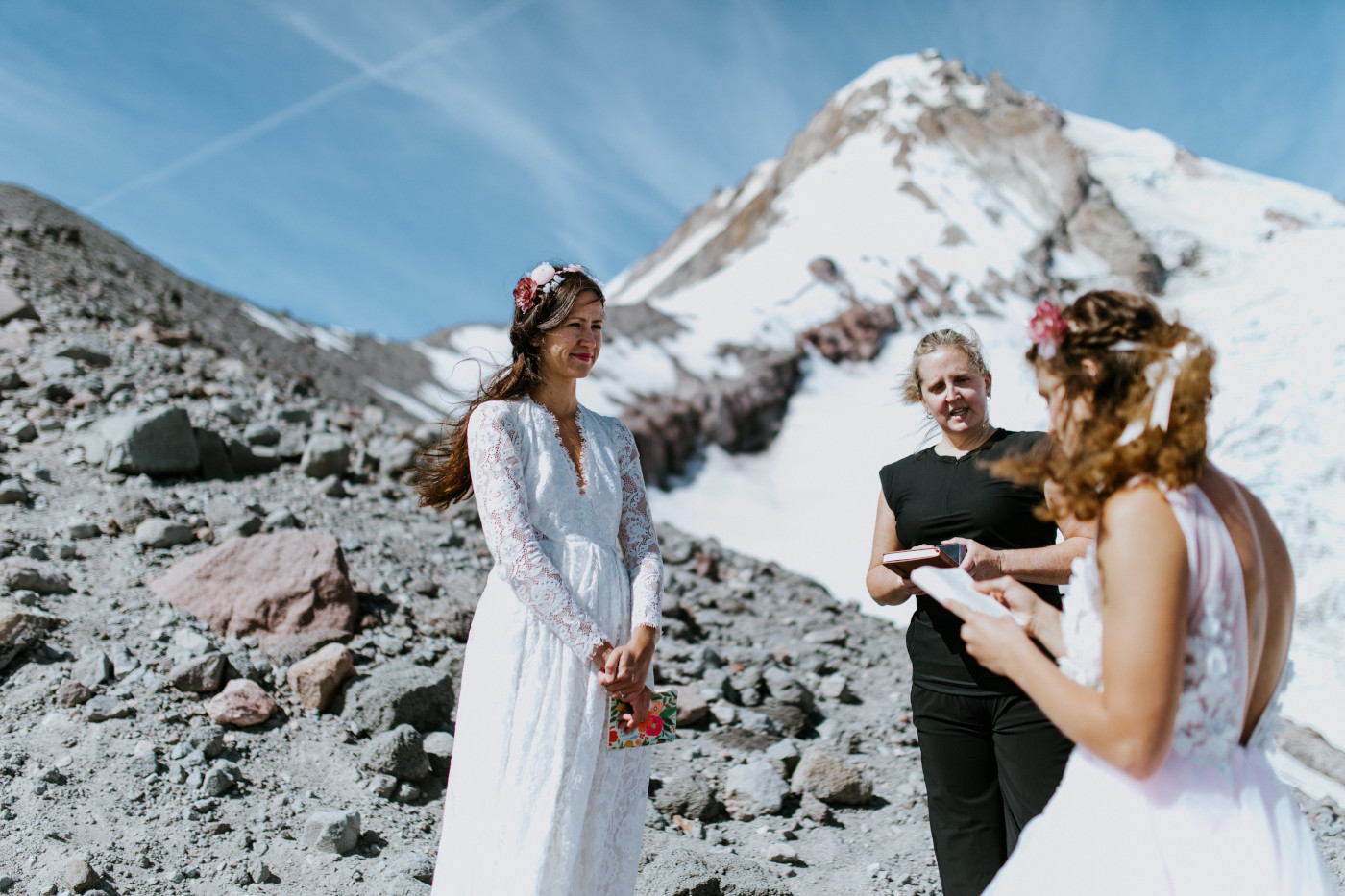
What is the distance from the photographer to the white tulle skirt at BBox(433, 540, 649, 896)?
1.96m

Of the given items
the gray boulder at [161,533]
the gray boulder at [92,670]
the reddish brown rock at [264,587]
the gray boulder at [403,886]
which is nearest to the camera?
the gray boulder at [403,886]

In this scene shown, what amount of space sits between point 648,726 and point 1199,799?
3.97 ft

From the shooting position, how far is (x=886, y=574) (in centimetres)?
235

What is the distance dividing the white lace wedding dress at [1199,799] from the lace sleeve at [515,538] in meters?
1.08

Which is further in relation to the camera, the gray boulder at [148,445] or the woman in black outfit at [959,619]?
the gray boulder at [148,445]

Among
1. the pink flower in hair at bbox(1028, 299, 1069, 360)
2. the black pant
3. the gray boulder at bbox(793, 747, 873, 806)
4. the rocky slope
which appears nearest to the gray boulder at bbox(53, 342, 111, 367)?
the rocky slope

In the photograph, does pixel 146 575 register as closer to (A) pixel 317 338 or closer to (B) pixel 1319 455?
(A) pixel 317 338

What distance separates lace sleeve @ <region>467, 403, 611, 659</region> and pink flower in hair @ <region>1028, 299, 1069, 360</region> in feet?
A: 3.90

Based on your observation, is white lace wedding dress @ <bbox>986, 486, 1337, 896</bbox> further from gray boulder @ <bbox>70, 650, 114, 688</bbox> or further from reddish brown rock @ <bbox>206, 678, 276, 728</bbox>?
gray boulder @ <bbox>70, 650, 114, 688</bbox>

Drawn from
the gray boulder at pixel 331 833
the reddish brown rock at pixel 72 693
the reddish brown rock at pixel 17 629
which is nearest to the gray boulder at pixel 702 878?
the gray boulder at pixel 331 833

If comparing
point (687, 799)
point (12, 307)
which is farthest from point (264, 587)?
point (12, 307)

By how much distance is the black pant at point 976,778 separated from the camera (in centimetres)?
205

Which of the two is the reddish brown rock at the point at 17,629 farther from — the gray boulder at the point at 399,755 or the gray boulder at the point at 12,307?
the gray boulder at the point at 12,307

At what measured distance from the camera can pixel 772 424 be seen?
672 inches
